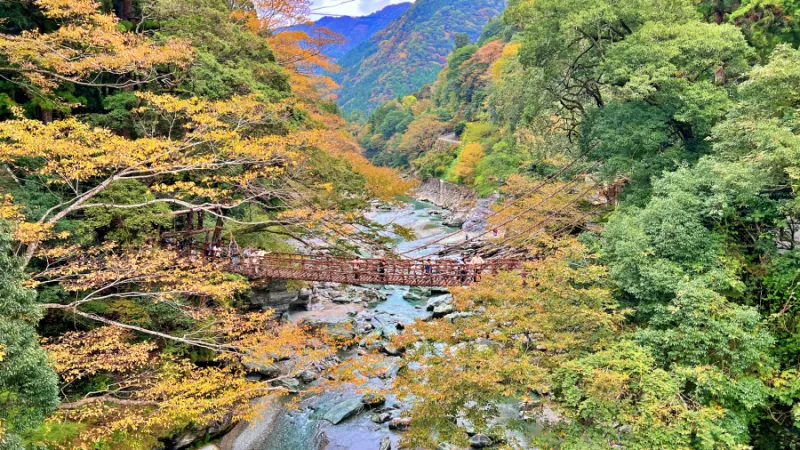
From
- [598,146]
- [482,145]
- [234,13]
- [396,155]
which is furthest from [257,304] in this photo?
[396,155]

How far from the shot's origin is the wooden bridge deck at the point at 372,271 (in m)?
12.2

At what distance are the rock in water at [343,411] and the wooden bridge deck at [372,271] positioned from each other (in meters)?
3.19

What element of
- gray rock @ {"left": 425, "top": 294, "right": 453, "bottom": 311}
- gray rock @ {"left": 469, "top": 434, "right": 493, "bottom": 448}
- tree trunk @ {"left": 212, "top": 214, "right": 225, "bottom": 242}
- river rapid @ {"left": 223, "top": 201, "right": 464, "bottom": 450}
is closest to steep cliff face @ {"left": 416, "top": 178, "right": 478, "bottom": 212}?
gray rock @ {"left": 425, "top": 294, "right": 453, "bottom": 311}

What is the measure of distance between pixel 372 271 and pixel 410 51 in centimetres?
8911

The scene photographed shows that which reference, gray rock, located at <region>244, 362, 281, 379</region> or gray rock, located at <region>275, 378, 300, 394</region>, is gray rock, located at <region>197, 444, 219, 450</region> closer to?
gray rock, located at <region>275, 378, 300, 394</region>

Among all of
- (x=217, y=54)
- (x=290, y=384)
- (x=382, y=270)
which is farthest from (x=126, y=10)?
(x=290, y=384)

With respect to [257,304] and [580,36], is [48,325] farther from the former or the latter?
[580,36]

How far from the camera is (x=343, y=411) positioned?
447 inches

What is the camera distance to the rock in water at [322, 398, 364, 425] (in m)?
11.1

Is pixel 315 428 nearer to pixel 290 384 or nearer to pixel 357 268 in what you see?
pixel 290 384

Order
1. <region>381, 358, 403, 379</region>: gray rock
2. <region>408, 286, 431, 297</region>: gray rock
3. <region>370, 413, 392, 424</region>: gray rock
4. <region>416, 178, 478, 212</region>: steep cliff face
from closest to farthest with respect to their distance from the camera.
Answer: <region>370, 413, 392, 424</region>: gray rock → <region>381, 358, 403, 379</region>: gray rock → <region>408, 286, 431, 297</region>: gray rock → <region>416, 178, 478, 212</region>: steep cliff face

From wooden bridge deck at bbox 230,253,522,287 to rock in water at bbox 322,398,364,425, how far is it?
3189 millimetres

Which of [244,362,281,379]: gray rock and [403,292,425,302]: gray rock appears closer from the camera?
[244,362,281,379]: gray rock

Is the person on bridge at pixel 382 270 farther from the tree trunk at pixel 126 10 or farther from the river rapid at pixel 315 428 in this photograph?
the tree trunk at pixel 126 10
